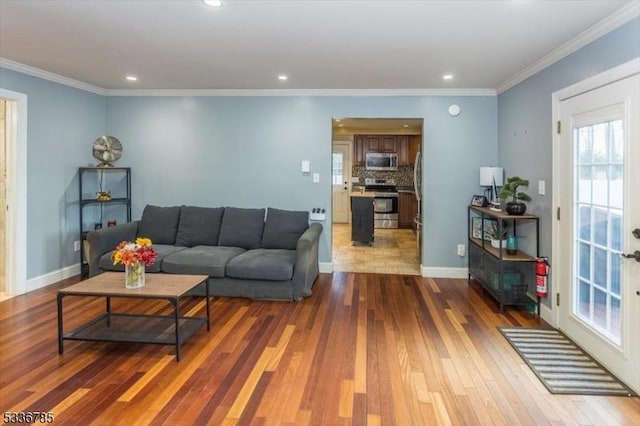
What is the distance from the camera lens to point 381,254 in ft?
22.6

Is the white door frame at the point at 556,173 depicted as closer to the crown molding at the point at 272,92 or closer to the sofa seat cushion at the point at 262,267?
the crown molding at the point at 272,92

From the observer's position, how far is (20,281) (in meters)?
4.38

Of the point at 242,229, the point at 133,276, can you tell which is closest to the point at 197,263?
the point at 242,229

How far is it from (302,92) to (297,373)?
3651 mm

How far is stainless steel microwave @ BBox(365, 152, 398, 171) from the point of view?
10.1 m

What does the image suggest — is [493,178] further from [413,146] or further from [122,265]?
[413,146]

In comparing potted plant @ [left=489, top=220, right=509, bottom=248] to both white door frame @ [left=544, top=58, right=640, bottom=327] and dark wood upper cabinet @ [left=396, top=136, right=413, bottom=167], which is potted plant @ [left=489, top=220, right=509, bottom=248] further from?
dark wood upper cabinet @ [left=396, top=136, right=413, bottom=167]

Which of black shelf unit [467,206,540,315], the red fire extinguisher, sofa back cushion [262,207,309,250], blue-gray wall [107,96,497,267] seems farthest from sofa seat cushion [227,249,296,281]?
the red fire extinguisher

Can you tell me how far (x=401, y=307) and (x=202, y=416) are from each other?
7.83 ft

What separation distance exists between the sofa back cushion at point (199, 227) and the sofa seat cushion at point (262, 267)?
782 mm

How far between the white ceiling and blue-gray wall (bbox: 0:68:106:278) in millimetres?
323

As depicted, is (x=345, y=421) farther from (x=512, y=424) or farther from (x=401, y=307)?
(x=401, y=307)

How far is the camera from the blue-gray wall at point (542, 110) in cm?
275

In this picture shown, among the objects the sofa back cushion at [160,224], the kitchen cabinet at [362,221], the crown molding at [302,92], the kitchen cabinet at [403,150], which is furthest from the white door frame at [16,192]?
the kitchen cabinet at [403,150]
